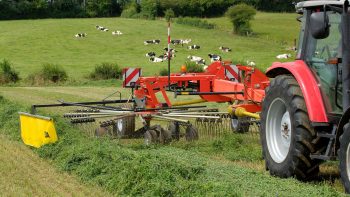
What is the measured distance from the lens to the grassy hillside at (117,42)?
42.7 metres

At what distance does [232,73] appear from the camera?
1184cm

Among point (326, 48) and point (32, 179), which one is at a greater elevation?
point (326, 48)

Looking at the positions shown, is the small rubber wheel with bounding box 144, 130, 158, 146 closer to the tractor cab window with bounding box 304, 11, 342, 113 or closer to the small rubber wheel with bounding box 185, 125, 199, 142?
the small rubber wheel with bounding box 185, 125, 199, 142

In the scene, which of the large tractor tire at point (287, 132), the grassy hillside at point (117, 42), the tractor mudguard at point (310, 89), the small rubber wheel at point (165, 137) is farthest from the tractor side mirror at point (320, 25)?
the grassy hillside at point (117, 42)

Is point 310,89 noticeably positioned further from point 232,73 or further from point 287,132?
point 232,73

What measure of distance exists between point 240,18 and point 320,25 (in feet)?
187

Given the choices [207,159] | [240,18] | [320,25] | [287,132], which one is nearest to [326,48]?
[320,25]

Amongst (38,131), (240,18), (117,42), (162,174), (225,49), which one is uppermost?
(162,174)

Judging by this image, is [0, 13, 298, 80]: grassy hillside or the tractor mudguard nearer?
the tractor mudguard

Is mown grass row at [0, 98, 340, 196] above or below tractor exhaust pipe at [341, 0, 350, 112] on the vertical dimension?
below

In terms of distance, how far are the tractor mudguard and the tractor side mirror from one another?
674mm

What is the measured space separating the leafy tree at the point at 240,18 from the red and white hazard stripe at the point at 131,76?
49.6m

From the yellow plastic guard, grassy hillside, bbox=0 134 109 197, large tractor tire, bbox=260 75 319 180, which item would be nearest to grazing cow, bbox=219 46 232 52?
the yellow plastic guard

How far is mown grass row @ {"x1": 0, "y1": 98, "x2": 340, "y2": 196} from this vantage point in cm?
587
